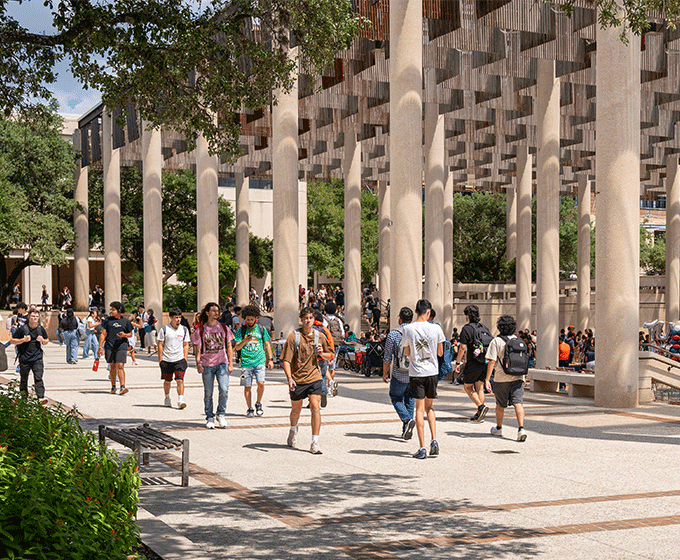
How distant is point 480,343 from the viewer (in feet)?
44.6

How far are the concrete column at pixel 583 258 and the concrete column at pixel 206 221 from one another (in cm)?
2581

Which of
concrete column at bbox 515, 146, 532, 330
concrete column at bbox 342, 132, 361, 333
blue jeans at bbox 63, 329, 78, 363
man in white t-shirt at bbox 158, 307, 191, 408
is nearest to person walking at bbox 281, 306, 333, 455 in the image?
man in white t-shirt at bbox 158, 307, 191, 408

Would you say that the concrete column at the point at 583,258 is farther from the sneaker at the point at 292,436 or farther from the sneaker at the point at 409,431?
the sneaker at the point at 292,436

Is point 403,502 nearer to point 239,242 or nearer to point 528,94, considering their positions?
point 528,94

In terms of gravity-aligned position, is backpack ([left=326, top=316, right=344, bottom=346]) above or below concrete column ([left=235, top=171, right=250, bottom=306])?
below

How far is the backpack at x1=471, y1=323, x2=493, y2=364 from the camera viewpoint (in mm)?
13547

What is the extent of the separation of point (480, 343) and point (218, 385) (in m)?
3.91

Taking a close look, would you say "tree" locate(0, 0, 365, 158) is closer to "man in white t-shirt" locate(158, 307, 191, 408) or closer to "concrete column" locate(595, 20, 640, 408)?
"man in white t-shirt" locate(158, 307, 191, 408)

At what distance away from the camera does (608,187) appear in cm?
1697

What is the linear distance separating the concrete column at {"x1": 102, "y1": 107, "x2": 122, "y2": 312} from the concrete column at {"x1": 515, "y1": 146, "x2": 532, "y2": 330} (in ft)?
64.5

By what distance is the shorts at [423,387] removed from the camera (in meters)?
11.0

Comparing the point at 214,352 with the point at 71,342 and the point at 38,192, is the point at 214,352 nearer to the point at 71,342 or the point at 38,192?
the point at 71,342

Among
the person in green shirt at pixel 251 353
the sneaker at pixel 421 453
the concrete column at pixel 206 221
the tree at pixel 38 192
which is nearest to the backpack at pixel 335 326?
the person in green shirt at pixel 251 353

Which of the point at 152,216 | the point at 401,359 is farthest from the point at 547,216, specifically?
the point at 401,359
